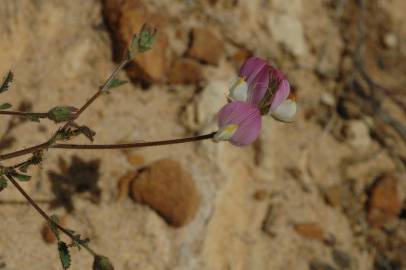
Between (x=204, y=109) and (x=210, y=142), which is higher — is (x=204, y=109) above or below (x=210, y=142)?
above

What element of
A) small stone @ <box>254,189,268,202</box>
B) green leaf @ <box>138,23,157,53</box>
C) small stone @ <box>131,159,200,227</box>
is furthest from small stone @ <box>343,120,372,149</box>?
green leaf @ <box>138,23,157,53</box>

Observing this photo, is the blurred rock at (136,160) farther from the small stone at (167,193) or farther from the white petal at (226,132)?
the white petal at (226,132)

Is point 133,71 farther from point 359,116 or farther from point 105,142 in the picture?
point 359,116

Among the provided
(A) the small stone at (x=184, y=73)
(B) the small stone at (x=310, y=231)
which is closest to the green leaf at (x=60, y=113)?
(A) the small stone at (x=184, y=73)

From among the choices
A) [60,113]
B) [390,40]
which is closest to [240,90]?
[60,113]

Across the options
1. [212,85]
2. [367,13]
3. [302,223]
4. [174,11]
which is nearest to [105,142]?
[212,85]

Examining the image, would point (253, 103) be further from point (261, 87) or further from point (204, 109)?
point (204, 109)
